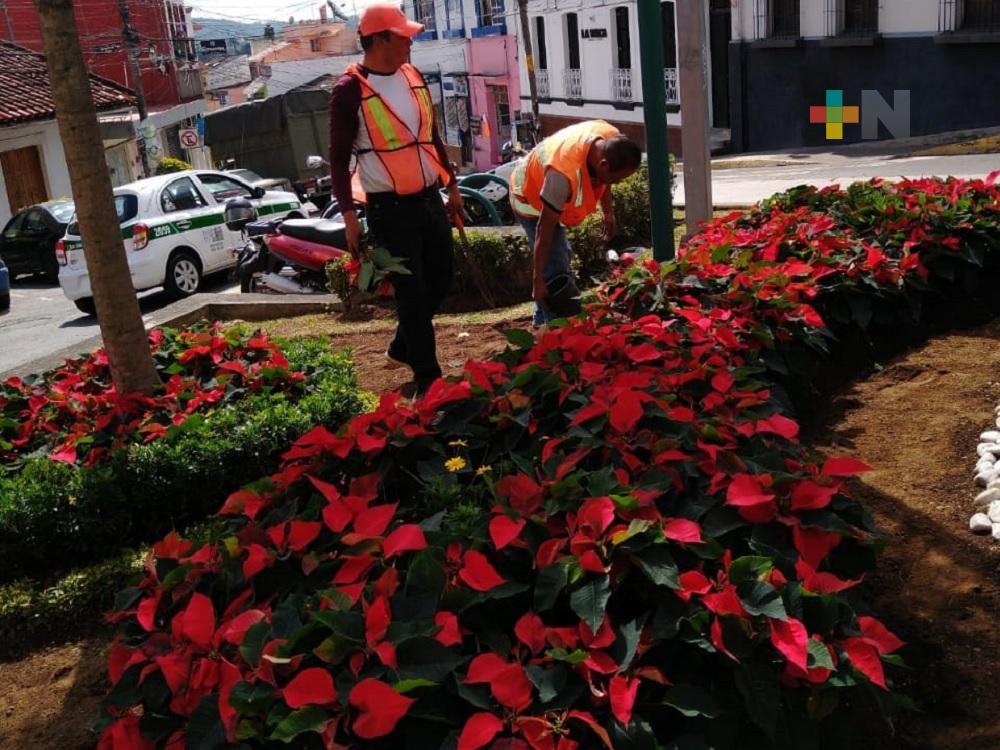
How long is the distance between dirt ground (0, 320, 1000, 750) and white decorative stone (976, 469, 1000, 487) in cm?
5

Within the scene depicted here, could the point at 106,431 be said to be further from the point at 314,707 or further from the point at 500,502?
the point at 314,707

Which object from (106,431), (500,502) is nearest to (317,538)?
(500,502)

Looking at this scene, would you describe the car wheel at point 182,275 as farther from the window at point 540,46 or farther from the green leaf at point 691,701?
the window at point 540,46

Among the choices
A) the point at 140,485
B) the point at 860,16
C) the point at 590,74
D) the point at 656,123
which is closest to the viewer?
the point at 140,485

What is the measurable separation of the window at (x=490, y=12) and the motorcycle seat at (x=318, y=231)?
2925 cm

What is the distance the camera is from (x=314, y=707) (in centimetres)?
185

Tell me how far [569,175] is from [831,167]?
14956mm

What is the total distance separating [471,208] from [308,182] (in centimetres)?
1447

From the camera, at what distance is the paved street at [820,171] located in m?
14.1

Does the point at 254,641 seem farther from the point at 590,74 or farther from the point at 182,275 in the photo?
the point at 590,74

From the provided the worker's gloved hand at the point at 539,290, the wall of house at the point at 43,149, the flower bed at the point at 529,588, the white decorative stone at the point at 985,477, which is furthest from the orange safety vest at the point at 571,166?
the wall of house at the point at 43,149

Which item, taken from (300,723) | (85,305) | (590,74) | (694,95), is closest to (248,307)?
(694,95)

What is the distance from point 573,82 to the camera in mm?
32312

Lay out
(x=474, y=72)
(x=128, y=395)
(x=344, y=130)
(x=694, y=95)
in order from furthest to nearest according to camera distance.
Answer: (x=474, y=72), (x=694, y=95), (x=344, y=130), (x=128, y=395)
